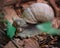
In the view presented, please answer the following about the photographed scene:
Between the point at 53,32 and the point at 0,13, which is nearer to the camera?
the point at 53,32

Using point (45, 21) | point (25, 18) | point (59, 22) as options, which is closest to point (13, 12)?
point (25, 18)

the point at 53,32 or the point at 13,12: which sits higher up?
the point at 13,12

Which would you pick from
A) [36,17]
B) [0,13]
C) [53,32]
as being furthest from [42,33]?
[0,13]

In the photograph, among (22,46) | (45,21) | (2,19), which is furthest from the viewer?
(45,21)

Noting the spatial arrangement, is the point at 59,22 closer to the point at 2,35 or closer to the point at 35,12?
the point at 35,12

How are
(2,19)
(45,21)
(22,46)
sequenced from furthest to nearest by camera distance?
(45,21)
(2,19)
(22,46)

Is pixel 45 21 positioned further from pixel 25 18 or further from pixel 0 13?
pixel 0 13
